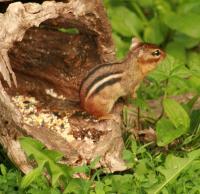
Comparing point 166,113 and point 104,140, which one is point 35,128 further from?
point 166,113

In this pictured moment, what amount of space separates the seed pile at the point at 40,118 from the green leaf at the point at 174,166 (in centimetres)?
77

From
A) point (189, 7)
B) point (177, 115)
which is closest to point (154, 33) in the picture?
point (189, 7)

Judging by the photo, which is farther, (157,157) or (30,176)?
(157,157)

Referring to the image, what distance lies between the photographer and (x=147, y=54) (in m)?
6.09

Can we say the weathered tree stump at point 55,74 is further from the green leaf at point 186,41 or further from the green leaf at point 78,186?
the green leaf at point 186,41

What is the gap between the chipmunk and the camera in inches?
227

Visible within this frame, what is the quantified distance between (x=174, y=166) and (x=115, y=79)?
37.1 inches

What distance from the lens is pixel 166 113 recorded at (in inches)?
231

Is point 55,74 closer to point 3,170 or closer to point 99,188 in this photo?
point 3,170

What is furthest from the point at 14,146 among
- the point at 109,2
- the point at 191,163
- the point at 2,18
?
the point at 109,2

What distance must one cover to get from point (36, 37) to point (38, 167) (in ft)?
5.12

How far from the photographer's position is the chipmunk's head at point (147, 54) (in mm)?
6062

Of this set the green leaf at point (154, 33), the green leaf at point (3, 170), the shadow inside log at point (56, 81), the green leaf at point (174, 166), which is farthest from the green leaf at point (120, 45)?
the green leaf at point (3, 170)

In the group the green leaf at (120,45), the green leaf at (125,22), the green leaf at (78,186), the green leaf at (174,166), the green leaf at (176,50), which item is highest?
the green leaf at (78,186)
